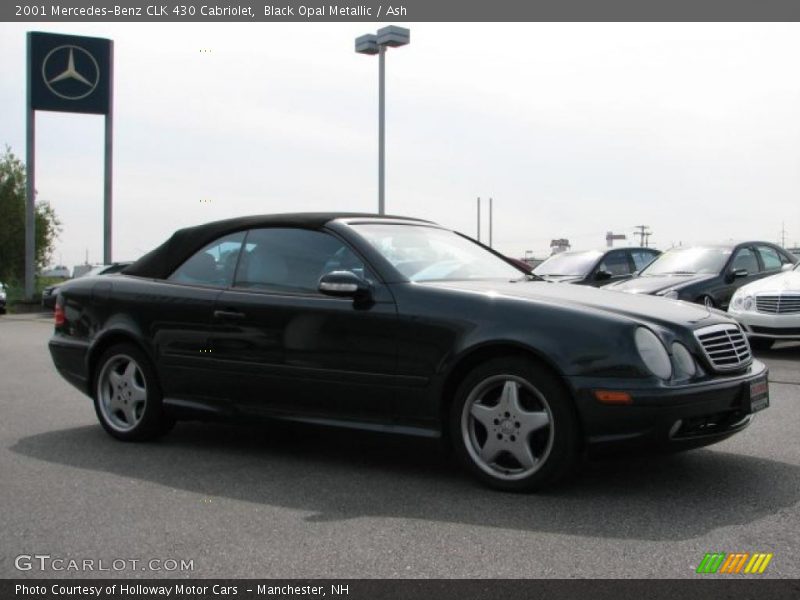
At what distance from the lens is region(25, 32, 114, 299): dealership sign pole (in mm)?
30281

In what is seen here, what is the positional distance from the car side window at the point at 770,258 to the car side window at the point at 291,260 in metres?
9.85

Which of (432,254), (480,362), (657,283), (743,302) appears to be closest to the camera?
(480,362)

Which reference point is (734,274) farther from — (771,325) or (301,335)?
(301,335)

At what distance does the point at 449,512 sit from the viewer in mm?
4578

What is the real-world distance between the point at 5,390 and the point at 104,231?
22589mm

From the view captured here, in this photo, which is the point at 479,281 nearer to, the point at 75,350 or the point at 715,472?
the point at 715,472

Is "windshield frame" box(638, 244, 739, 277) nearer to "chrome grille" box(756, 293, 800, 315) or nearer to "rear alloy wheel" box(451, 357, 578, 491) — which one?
"chrome grille" box(756, 293, 800, 315)

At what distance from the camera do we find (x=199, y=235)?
651 centimetres

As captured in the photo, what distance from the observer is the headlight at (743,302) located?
1173cm

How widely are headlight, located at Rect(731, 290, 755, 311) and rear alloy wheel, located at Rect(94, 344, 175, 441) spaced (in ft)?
25.0

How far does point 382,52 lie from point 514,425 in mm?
20563

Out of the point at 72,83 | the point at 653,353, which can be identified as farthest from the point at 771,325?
the point at 72,83

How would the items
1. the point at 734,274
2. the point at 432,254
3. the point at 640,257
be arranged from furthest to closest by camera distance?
the point at 640,257 < the point at 734,274 < the point at 432,254
